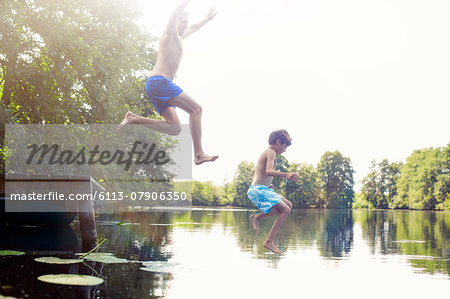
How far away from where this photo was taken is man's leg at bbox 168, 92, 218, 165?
483 centimetres

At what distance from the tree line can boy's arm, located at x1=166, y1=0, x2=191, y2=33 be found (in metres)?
81.6

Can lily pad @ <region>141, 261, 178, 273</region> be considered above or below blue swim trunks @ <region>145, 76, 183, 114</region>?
below

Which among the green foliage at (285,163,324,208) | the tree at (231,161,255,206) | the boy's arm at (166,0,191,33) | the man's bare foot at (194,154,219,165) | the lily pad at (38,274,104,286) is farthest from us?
the tree at (231,161,255,206)

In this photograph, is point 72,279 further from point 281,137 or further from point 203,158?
point 281,137

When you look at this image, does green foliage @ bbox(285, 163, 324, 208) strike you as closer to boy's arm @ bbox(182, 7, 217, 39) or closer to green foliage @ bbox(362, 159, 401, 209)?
green foliage @ bbox(362, 159, 401, 209)

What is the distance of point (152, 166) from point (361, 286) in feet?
99.9

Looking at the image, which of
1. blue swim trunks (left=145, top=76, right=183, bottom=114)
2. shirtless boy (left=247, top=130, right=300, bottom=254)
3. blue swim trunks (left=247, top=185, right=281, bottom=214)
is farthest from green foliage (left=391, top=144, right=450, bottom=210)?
blue swim trunks (left=145, top=76, right=183, bottom=114)

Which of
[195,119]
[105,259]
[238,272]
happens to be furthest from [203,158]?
[105,259]

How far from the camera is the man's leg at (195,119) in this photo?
15.8ft

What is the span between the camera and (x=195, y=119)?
16.1 feet

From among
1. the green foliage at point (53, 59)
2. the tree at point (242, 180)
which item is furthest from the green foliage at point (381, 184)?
the green foliage at point (53, 59)

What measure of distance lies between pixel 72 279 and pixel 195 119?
10.5ft

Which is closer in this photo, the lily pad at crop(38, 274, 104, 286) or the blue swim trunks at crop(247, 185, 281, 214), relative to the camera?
the blue swim trunks at crop(247, 185, 281, 214)

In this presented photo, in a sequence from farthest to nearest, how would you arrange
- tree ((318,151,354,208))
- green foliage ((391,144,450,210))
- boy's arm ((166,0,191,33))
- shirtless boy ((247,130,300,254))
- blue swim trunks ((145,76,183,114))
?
tree ((318,151,354,208)), green foliage ((391,144,450,210)), shirtless boy ((247,130,300,254)), blue swim trunks ((145,76,183,114)), boy's arm ((166,0,191,33))
